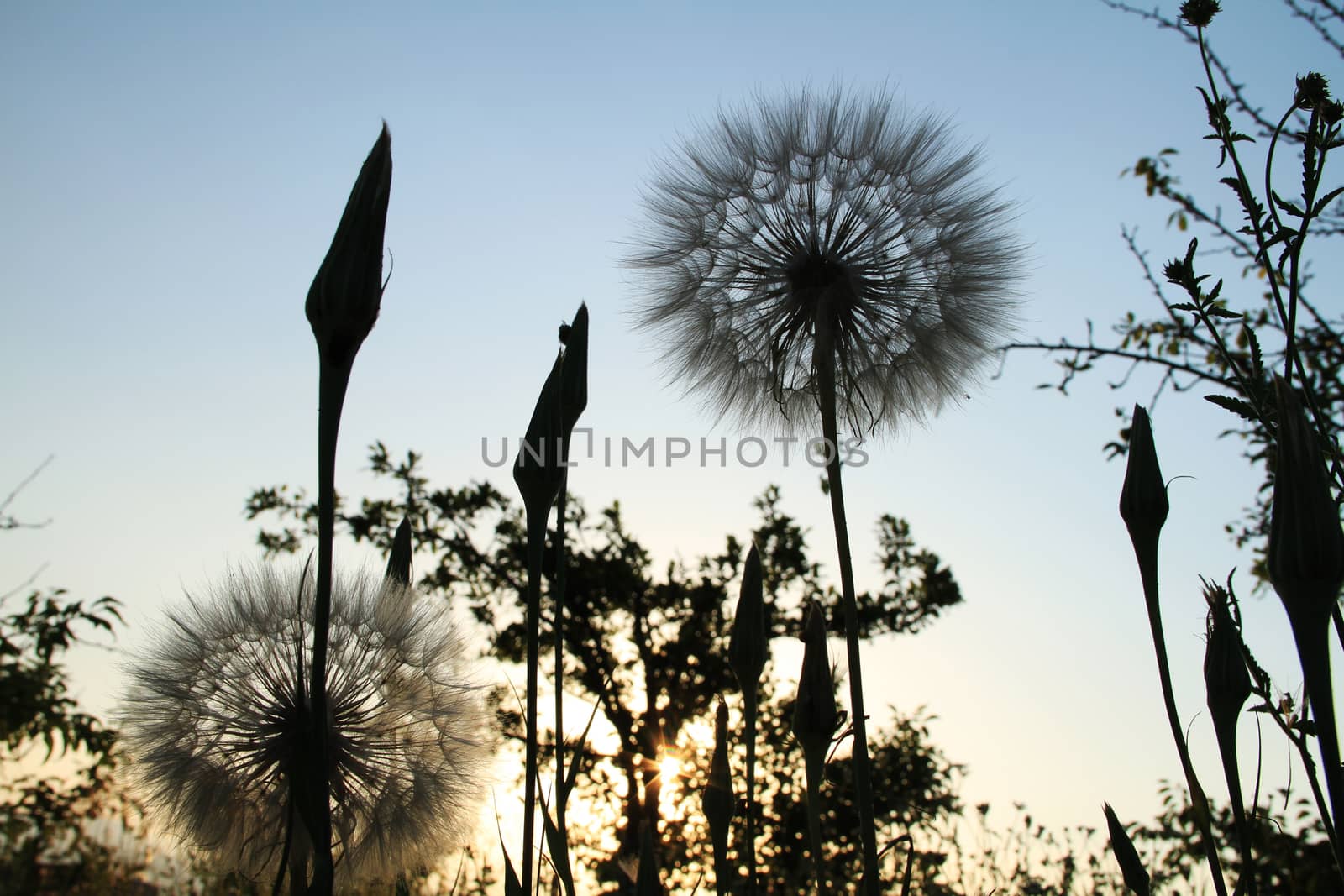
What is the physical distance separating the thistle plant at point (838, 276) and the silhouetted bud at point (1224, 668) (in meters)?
1.30

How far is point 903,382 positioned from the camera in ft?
9.79

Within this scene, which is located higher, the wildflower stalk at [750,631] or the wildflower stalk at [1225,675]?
the wildflower stalk at [750,631]

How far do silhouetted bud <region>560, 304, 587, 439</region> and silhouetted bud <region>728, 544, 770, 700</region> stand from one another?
513 millimetres

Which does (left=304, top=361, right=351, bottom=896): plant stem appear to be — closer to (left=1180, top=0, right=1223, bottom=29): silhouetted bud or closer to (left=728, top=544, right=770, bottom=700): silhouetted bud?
(left=728, top=544, right=770, bottom=700): silhouetted bud

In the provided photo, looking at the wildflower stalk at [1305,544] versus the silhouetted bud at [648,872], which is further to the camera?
the silhouetted bud at [648,872]

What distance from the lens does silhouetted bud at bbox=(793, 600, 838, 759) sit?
206 centimetres

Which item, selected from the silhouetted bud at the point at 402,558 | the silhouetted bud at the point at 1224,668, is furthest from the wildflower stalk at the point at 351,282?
the silhouetted bud at the point at 1224,668

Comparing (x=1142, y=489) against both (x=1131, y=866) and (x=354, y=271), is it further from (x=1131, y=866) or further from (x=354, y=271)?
(x=354, y=271)

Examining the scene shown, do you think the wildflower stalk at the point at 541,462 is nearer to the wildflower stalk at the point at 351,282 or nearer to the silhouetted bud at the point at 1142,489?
the wildflower stalk at the point at 351,282

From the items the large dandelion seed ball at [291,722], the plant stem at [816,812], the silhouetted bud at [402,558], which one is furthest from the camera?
the silhouetted bud at [402,558]

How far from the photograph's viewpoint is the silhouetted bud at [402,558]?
6.67 ft

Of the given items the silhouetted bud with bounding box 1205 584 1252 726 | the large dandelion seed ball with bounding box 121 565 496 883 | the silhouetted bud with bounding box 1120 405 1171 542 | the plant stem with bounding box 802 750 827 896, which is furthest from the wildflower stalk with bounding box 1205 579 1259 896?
the large dandelion seed ball with bounding box 121 565 496 883

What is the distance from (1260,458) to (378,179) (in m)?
5.07

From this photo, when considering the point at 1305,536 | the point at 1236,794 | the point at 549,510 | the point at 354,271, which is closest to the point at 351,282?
the point at 354,271
